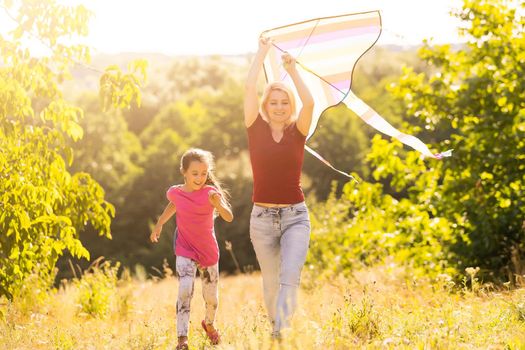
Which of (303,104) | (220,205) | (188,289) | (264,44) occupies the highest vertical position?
(264,44)

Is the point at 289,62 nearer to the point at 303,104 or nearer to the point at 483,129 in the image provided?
the point at 303,104

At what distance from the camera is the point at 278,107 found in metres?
4.89

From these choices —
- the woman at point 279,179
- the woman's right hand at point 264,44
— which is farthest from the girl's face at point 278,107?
the woman's right hand at point 264,44

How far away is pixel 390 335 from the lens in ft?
16.3

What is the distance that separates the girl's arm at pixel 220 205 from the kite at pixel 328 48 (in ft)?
2.48

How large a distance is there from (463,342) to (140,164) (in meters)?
35.3

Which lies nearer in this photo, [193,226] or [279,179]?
[279,179]

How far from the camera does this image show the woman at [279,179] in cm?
475

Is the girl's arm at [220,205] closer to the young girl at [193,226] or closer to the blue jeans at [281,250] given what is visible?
the young girl at [193,226]

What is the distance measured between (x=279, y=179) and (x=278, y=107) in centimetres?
51

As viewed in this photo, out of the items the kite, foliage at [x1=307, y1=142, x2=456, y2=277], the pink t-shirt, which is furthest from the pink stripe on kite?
foliage at [x1=307, y1=142, x2=456, y2=277]

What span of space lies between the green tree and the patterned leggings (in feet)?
4.48

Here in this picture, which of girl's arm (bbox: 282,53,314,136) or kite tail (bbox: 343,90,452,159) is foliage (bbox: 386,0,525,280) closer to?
kite tail (bbox: 343,90,452,159)

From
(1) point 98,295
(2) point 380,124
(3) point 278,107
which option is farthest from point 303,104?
(1) point 98,295
